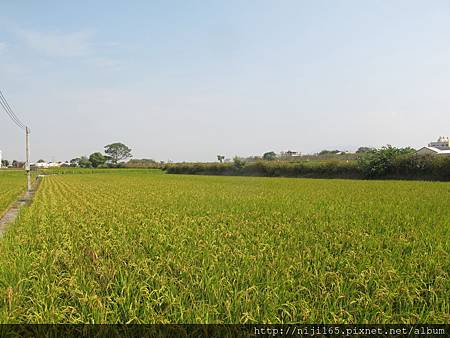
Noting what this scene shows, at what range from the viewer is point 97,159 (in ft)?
331

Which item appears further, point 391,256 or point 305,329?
point 391,256

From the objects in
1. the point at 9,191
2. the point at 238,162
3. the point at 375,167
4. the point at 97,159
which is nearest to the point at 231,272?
the point at 9,191

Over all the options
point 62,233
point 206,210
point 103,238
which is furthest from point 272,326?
point 206,210

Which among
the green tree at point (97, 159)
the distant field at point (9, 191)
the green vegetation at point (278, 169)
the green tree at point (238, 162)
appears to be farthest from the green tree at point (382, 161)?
the green tree at point (97, 159)

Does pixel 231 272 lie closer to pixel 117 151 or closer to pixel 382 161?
pixel 382 161

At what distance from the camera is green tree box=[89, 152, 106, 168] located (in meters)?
101

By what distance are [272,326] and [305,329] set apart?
0.85ft

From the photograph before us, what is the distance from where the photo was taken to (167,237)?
249 inches

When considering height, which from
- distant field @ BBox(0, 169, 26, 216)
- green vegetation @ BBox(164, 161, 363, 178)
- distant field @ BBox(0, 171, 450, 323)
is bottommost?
distant field @ BBox(0, 169, 26, 216)

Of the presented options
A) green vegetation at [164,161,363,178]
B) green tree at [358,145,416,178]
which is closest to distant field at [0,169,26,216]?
green vegetation at [164,161,363,178]

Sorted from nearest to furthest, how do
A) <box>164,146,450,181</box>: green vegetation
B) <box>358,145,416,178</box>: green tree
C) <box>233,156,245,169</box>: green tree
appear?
<box>164,146,450,181</box>: green vegetation
<box>358,145,416,178</box>: green tree
<box>233,156,245,169</box>: green tree

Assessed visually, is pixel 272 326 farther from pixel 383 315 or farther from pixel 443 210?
pixel 443 210

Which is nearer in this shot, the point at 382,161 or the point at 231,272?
the point at 231,272

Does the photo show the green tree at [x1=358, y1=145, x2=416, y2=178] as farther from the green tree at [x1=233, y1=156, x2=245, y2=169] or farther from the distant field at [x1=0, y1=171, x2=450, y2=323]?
the distant field at [x1=0, y1=171, x2=450, y2=323]
